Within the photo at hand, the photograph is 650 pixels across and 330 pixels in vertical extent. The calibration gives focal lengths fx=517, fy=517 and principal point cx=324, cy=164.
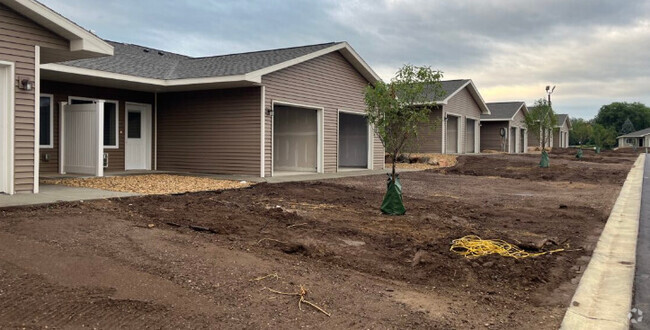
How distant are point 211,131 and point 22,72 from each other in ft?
21.8

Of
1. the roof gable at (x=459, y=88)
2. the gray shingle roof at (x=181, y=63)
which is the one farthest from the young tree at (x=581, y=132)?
the gray shingle roof at (x=181, y=63)

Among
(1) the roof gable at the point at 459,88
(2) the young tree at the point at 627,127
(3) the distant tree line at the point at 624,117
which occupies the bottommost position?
(1) the roof gable at the point at 459,88

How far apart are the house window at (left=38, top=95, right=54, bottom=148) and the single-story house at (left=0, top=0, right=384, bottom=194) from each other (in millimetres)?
25

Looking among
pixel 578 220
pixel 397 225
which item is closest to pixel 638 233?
pixel 578 220

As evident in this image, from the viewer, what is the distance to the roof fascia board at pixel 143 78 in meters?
12.3

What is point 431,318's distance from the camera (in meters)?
3.87

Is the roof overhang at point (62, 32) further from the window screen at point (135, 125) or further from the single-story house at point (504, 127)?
the single-story house at point (504, 127)

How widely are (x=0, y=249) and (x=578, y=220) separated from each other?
8.20 meters

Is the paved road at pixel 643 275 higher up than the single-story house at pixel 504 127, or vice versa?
the single-story house at pixel 504 127

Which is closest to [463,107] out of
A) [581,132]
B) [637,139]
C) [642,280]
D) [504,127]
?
[504,127]

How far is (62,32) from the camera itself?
966 centimetres

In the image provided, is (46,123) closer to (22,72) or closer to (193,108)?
(193,108)

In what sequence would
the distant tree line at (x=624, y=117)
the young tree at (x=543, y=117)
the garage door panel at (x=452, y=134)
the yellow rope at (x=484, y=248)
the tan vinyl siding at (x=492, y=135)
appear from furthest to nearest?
the distant tree line at (x=624, y=117) → the tan vinyl siding at (x=492, y=135) → the garage door panel at (x=452, y=134) → the young tree at (x=543, y=117) → the yellow rope at (x=484, y=248)

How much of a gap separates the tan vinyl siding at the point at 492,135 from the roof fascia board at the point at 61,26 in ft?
118
